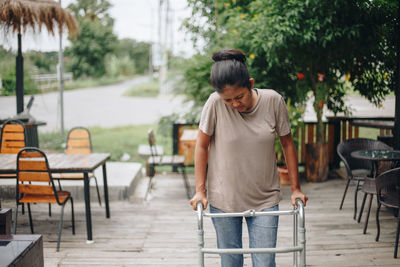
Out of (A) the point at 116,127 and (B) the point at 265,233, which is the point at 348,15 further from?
(A) the point at 116,127

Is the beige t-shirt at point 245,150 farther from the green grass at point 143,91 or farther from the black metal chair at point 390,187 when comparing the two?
the green grass at point 143,91

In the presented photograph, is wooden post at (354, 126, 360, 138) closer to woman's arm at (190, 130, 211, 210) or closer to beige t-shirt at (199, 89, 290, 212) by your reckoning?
beige t-shirt at (199, 89, 290, 212)

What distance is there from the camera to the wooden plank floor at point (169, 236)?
3.66m

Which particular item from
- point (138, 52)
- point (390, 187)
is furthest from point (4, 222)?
point (138, 52)

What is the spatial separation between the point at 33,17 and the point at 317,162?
4990 mm

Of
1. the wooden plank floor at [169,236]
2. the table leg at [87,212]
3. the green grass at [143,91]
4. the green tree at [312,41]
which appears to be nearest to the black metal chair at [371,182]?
the wooden plank floor at [169,236]

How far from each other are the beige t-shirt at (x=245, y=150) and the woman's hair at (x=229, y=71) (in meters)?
0.16

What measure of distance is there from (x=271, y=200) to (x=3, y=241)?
139 cm

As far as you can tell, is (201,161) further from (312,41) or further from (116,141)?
(116,141)

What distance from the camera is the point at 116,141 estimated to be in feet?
36.2

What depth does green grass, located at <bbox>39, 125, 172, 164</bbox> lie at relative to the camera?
9.05 meters

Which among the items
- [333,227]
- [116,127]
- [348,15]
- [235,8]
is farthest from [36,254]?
[116,127]

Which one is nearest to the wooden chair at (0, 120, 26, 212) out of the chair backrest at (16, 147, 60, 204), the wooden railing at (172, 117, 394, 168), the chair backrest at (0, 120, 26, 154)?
the chair backrest at (0, 120, 26, 154)

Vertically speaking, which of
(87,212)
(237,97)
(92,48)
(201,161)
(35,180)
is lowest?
(87,212)
